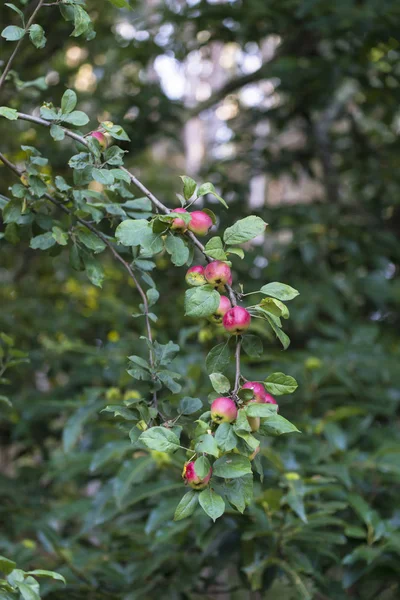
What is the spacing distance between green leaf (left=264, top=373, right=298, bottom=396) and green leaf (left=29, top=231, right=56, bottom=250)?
332 millimetres

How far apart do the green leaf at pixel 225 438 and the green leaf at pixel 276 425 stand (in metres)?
0.05

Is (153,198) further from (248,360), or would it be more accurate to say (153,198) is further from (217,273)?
(248,360)

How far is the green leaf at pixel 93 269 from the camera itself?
2.76 ft

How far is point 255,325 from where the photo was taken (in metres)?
1.56

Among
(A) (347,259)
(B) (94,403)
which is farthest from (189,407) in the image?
(A) (347,259)

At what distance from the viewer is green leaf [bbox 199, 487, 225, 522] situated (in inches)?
23.6

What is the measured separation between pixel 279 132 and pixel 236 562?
61.3 inches

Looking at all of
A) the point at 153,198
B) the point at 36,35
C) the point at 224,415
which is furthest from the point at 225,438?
the point at 36,35

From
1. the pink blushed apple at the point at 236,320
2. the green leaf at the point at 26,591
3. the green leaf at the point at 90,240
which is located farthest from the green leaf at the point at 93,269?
the green leaf at the point at 26,591

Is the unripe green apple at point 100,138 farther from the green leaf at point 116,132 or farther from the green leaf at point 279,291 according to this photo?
the green leaf at point 279,291

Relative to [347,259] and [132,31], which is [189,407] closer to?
[347,259]

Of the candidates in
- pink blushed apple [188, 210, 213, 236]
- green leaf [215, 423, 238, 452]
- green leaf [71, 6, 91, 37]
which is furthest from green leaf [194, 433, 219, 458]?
green leaf [71, 6, 91, 37]

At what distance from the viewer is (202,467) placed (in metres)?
0.60

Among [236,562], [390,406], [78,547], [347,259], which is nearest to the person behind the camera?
[236,562]
